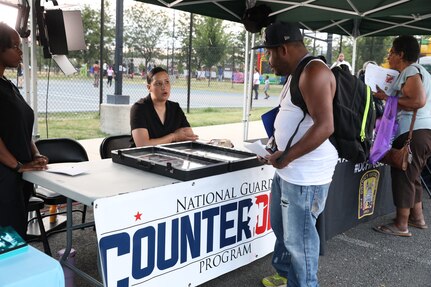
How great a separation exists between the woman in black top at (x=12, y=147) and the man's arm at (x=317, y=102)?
1.51 metres

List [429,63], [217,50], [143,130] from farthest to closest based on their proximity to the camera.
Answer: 1. [217,50]
2. [429,63]
3. [143,130]

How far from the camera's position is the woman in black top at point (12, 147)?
89.0 inches

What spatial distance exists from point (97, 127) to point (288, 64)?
7.63 metres

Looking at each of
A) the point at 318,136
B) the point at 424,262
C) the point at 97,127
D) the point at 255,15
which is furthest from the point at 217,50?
the point at 318,136

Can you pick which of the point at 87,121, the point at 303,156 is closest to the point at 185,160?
the point at 303,156

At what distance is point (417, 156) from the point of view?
12.0 ft

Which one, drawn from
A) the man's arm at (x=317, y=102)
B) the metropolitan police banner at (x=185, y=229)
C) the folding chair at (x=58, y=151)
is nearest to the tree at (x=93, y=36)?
the folding chair at (x=58, y=151)

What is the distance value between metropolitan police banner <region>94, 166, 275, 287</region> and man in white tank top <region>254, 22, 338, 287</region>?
1.33 feet

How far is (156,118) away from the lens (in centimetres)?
314

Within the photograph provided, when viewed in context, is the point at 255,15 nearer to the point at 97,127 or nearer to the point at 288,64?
the point at 288,64

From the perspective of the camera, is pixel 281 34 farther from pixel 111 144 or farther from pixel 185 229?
pixel 111 144

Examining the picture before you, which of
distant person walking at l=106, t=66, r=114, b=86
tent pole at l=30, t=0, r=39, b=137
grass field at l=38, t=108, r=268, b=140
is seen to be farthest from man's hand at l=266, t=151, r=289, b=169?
distant person walking at l=106, t=66, r=114, b=86

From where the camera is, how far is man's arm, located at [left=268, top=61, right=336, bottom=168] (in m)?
1.93

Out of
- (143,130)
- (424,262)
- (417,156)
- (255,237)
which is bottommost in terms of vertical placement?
(424,262)
